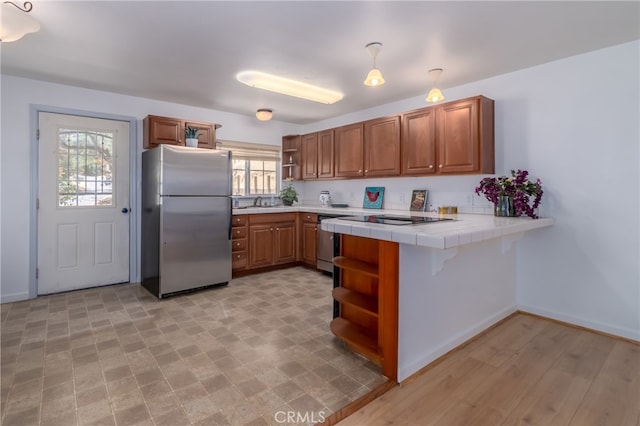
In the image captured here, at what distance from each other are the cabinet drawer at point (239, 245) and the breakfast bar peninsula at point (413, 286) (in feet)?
6.97

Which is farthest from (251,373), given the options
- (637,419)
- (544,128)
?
(544,128)

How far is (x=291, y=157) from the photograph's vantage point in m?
5.44

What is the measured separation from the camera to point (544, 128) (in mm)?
2881

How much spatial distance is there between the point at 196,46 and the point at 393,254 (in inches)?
88.1

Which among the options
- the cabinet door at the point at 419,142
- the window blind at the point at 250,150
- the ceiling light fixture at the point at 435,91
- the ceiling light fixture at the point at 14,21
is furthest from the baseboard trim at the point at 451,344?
the window blind at the point at 250,150

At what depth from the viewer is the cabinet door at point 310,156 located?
16.3ft

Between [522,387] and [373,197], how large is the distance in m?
2.89

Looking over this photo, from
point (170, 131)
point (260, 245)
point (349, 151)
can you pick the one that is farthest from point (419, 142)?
point (170, 131)

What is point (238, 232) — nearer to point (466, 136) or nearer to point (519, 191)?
point (466, 136)

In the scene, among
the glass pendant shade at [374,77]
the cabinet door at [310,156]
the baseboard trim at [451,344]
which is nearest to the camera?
the baseboard trim at [451,344]

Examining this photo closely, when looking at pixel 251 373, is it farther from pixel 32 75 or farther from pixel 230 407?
pixel 32 75

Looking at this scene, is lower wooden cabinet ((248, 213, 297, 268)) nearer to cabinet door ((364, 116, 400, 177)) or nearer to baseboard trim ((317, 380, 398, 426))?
cabinet door ((364, 116, 400, 177))

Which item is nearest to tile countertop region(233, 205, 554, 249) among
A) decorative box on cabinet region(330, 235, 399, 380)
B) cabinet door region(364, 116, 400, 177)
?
decorative box on cabinet region(330, 235, 399, 380)

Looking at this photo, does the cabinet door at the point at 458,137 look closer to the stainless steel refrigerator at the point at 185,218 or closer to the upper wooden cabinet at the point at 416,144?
the upper wooden cabinet at the point at 416,144
